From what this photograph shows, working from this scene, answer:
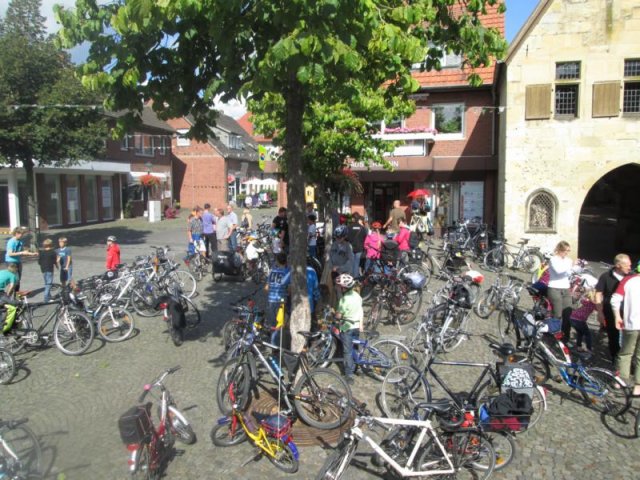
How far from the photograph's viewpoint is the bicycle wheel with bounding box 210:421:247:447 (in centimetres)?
529

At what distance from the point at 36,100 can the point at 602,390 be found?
58.6 feet

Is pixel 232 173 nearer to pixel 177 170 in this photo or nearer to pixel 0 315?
pixel 177 170

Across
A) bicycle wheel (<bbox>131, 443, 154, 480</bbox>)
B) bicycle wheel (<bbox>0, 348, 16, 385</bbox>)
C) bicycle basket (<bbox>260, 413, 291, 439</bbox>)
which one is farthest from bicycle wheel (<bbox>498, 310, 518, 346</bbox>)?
bicycle wheel (<bbox>0, 348, 16, 385</bbox>)

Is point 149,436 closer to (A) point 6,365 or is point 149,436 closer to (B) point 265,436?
(B) point 265,436

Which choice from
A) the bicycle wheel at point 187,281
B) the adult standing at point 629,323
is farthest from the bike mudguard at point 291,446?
the bicycle wheel at point 187,281

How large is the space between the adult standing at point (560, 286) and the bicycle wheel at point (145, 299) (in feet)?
23.4

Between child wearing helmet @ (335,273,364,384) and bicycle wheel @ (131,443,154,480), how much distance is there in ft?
9.50

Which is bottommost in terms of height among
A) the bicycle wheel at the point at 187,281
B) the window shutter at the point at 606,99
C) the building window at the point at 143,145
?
the bicycle wheel at the point at 187,281

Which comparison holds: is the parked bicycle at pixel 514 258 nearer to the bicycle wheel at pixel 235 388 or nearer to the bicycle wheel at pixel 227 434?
the bicycle wheel at pixel 235 388

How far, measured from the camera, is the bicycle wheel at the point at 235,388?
5596 millimetres

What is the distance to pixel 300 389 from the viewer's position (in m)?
5.76

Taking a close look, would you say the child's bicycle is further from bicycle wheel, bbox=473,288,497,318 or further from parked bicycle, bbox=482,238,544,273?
parked bicycle, bbox=482,238,544,273

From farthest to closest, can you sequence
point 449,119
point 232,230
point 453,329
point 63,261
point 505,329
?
point 449,119, point 232,230, point 63,261, point 505,329, point 453,329

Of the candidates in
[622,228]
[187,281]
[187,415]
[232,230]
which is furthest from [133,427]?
[622,228]
